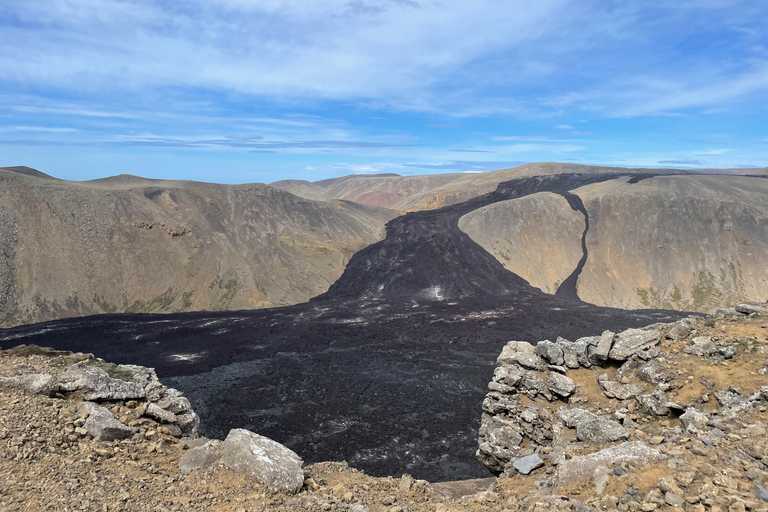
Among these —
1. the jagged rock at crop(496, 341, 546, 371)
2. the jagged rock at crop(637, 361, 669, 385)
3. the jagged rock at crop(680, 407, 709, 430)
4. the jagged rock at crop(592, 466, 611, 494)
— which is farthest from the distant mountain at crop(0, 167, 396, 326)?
the jagged rock at crop(592, 466, 611, 494)

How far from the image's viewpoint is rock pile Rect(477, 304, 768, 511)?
7430 millimetres

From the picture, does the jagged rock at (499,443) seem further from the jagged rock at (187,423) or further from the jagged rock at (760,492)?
the jagged rock at (187,423)

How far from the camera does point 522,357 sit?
15875mm

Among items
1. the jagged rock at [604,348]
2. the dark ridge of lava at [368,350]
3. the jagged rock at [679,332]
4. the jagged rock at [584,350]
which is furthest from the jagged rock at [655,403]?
the dark ridge of lava at [368,350]

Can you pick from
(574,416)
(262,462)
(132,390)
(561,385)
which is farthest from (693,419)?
(132,390)

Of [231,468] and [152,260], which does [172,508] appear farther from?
[152,260]

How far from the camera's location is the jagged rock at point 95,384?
385 inches

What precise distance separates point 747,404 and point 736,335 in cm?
326

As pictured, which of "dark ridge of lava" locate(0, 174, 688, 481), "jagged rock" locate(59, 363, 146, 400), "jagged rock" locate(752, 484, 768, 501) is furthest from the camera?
"dark ridge of lava" locate(0, 174, 688, 481)

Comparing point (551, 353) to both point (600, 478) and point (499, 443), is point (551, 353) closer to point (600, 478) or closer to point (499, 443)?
point (499, 443)

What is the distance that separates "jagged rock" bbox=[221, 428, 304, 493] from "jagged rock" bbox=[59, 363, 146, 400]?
325cm

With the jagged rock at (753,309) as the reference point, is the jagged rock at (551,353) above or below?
below

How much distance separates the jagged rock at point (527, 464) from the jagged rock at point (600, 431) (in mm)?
1339

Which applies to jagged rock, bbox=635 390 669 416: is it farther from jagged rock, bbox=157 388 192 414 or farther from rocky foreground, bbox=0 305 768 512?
jagged rock, bbox=157 388 192 414
